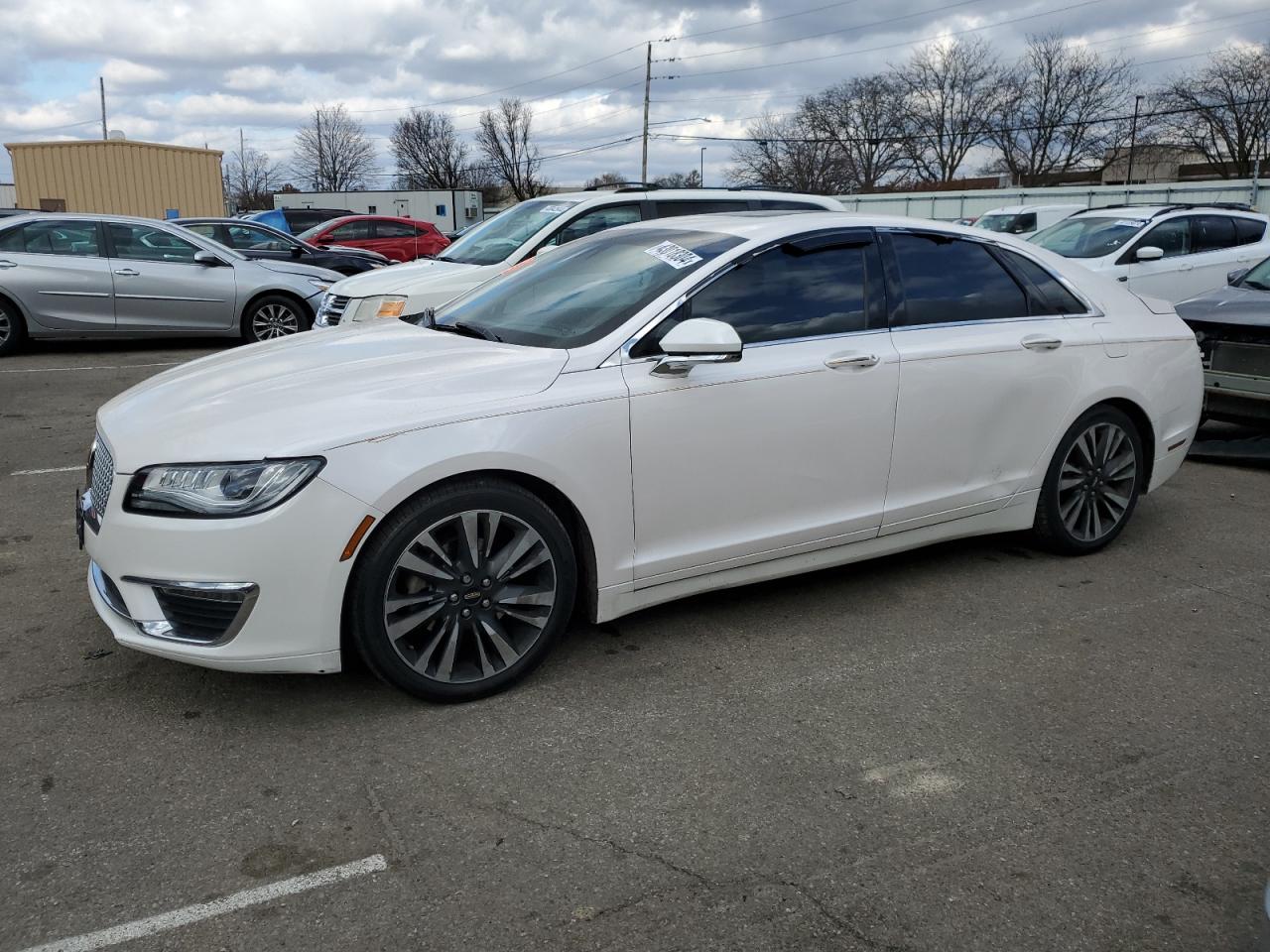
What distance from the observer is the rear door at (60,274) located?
11.0m

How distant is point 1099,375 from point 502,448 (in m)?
2.91

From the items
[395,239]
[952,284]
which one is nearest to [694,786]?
[952,284]

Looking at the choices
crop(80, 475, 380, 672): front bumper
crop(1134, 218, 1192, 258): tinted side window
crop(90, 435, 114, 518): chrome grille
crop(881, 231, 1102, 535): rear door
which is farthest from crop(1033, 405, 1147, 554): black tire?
crop(1134, 218, 1192, 258): tinted side window

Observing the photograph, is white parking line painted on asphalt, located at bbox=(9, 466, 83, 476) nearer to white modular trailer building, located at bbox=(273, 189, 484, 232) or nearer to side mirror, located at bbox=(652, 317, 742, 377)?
side mirror, located at bbox=(652, 317, 742, 377)

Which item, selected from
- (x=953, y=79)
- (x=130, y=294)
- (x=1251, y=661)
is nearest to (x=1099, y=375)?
(x=1251, y=661)

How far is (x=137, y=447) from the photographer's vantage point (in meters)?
3.26

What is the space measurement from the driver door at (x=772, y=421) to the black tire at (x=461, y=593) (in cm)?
38

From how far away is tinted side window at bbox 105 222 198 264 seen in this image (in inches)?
448

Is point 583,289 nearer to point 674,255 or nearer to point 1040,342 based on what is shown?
point 674,255

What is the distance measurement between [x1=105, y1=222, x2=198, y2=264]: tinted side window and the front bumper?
9343 millimetres

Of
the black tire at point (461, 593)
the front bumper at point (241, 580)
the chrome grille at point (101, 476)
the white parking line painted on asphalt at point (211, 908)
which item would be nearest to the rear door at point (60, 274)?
the chrome grille at point (101, 476)

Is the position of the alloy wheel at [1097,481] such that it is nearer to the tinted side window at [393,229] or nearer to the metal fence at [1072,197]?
the metal fence at [1072,197]

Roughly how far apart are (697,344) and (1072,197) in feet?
108

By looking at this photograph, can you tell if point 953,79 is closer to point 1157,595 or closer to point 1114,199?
point 1114,199
